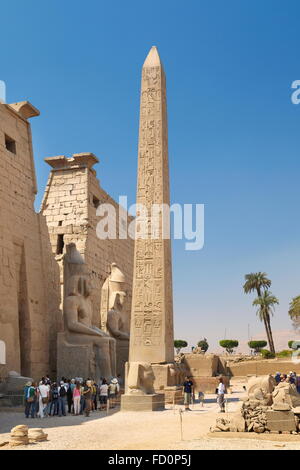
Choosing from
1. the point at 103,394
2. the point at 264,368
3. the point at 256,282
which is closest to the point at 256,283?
the point at 256,282

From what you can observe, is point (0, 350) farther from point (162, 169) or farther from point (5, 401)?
point (162, 169)

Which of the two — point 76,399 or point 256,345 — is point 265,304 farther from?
point 76,399

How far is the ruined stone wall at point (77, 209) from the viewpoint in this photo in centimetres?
1503

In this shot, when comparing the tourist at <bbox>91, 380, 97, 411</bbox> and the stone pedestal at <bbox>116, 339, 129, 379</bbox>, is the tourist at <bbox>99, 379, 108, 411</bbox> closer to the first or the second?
the tourist at <bbox>91, 380, 97, 411</bbox>

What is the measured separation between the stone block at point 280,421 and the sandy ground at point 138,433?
0.22 metres

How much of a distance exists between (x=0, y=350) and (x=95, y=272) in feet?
17.4

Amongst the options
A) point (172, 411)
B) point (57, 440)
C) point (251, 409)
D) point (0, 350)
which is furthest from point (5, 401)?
point (251, 409)

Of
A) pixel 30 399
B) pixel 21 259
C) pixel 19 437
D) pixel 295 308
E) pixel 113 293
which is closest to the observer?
pixel 19 437

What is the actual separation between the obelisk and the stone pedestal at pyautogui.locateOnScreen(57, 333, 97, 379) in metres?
1.20

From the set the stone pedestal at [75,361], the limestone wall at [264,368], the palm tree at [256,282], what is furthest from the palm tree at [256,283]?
the stone pedestal at [75,361]

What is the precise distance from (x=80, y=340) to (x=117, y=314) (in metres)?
2.55

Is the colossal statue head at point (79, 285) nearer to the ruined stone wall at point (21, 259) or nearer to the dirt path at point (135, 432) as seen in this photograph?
the ruined stone wall at point (21, 259)

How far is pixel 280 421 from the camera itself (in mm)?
5965
